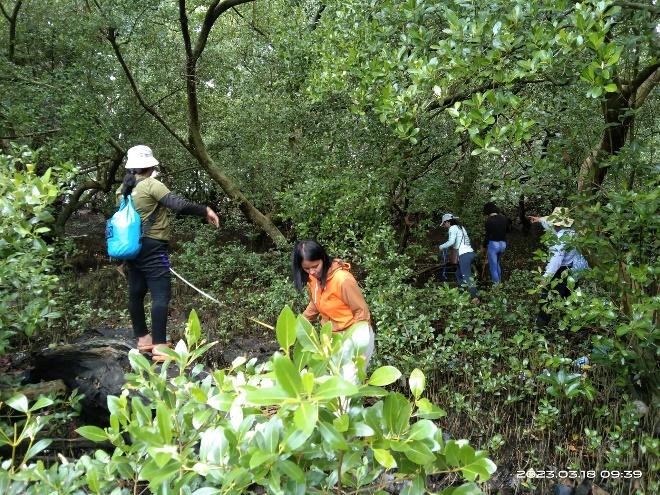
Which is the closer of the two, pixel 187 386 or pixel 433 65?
Result: pixel 187 386

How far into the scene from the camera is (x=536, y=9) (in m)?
2.24

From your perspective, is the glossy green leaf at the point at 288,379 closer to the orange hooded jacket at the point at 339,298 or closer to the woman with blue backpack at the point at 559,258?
the orange hooded jacket at the point at 339,298

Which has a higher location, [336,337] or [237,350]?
[336,337]

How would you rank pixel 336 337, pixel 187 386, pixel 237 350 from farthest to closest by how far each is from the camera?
pixel 237 350 → pixel 187 386 → pixel 336 337

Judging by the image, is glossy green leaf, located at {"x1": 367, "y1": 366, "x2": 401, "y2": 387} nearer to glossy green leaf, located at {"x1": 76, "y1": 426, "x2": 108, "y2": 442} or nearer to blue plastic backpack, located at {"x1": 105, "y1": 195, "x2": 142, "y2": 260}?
glossy green leaf, located at {"x1": 76, "y1": 426, "x2": 108, "y2": 442}

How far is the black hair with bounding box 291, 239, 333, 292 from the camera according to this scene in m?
2.74

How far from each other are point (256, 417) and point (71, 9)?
8.90 meters

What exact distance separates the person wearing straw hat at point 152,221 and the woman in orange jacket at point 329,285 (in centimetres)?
84

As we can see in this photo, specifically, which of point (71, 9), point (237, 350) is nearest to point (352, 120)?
point (237, 350)

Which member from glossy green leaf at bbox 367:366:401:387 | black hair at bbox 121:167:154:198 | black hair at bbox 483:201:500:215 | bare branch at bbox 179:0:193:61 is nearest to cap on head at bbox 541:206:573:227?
glossy green leaf at bbox 367:366:401:387

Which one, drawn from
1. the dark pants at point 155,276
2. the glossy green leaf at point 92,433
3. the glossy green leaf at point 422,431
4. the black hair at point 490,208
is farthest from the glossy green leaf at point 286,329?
the black hair at point 490,208

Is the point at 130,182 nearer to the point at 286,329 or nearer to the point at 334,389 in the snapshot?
the point at 286,329

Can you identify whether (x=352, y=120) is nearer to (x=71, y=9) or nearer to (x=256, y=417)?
(x=256, y=417)

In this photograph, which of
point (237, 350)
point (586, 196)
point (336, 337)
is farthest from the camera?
point (237, 350)
